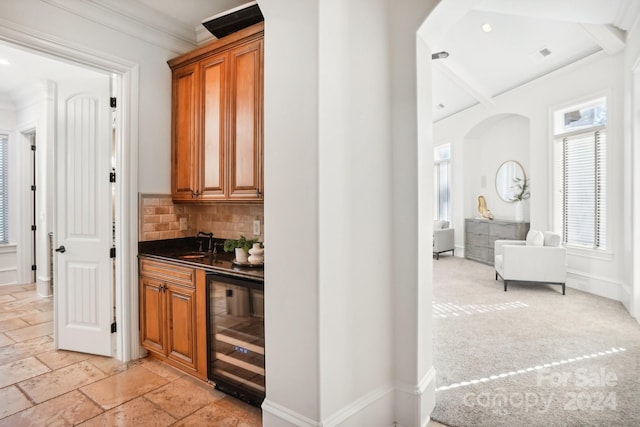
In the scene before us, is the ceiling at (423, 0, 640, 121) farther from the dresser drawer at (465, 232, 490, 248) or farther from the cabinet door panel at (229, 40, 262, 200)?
the dresser drawer at (465, 232, 490, 248)

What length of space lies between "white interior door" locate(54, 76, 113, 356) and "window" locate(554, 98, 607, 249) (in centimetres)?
620

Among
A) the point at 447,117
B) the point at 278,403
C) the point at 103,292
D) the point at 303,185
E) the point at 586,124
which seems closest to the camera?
the point at 303,185

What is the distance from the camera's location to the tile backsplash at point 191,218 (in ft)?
10.00

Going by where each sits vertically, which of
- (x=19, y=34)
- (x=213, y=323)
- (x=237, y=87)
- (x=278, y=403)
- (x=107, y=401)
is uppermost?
(x=19, y=34)

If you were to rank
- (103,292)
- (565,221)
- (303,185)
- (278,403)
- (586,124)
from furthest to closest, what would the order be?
(565,221), (586,124), (103,292), (278,403), (303,185)

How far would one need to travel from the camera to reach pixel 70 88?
308 centimetres

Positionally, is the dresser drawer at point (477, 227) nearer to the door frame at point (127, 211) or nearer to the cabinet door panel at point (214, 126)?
the cabinet door panel at point (214, 126)

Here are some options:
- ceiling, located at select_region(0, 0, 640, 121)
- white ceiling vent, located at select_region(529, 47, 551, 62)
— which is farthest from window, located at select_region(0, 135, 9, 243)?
white ceiling vent, located at select_region(529, 47, 551, 62)

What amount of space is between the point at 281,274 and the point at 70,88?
8.92 feet

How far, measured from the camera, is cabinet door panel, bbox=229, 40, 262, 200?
2.54m

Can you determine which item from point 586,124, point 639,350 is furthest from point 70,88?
point 586,124

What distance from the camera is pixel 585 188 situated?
5.36 meters

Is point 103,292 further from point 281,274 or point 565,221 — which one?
point 565,221

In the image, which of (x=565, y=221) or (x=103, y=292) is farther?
(x=565, y=221)
